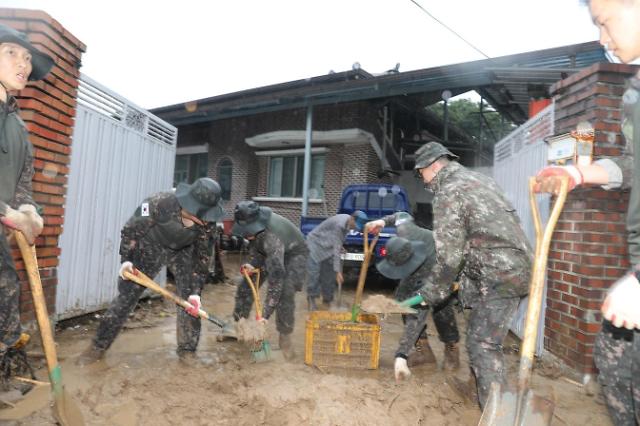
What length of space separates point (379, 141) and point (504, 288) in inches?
398

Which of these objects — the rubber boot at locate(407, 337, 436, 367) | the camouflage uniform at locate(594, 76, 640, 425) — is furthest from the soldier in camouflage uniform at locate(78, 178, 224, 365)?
the camouflage uniform at locate(594, 76, 640, 425)

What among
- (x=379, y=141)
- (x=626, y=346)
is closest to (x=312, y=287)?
(x=626, y=346)

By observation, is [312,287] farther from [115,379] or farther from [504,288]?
[504,288]

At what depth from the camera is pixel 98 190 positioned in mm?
4699

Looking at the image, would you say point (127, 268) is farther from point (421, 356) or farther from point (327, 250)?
point (327, 250)

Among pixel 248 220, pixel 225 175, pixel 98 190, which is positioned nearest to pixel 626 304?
pixel 248 220

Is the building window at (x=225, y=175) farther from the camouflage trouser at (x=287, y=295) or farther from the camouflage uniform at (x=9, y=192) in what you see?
the camouflage uniform at (x=9, y=192)

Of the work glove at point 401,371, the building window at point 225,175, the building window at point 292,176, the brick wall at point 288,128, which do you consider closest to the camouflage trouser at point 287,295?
the work glove at point 401,371

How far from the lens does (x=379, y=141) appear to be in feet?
40.3

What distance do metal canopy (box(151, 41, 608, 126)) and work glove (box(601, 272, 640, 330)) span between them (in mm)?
6741

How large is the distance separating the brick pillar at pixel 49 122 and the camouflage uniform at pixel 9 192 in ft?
4.81

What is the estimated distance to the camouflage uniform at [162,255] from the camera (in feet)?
11.7

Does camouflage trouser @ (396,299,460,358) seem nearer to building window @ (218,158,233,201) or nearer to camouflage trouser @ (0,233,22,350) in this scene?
camouflage trouser @ (0,233,22,350)

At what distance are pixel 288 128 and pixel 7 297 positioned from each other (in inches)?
463
